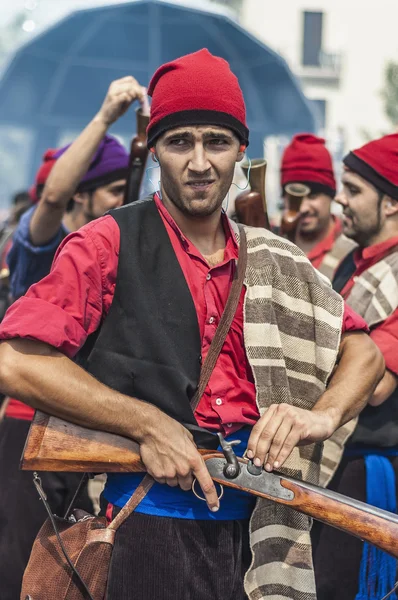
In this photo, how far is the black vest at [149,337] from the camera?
2.62 metres

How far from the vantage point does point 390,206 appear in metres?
4.44

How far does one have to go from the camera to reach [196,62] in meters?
2.81

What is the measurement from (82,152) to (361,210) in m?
1.32

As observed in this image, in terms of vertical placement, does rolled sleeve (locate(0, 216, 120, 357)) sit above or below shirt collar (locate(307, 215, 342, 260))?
above

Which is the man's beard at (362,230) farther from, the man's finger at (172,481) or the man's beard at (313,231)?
the man's finger at (172,481)

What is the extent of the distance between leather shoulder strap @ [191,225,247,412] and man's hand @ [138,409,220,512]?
0.15 meters

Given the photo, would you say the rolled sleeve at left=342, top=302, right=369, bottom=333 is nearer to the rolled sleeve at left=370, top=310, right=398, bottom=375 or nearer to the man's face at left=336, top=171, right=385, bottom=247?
the rolled sleeve at left=370, top=310, right=398, bottom=375

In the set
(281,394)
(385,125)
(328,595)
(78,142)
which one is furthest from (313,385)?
(385,125)

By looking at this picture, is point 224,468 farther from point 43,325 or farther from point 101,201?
point 101,201

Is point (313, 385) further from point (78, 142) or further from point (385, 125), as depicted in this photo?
point (385, 125)

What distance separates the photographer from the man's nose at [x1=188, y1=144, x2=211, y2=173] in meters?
2.71

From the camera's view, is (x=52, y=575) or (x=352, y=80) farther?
(x=352, y=80)

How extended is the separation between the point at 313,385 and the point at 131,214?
2.47ft

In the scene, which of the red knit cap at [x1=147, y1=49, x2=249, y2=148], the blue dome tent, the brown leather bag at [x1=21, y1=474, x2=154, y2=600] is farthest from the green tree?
the brown leather bag at [x1=21, y1=474, x2=154, y2=600]
